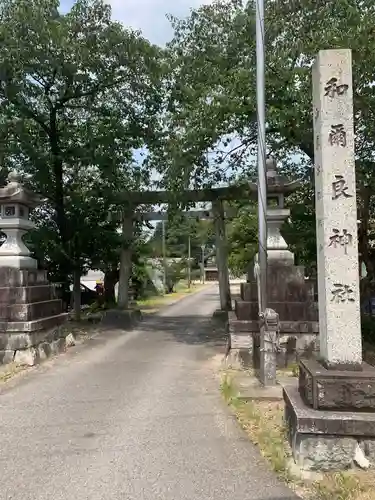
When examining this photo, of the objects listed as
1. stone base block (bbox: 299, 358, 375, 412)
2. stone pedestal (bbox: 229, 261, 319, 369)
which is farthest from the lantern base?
stone base block (bbox: 299, 358, 375, 412)

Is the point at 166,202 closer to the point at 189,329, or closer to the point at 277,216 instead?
the point at 189,329

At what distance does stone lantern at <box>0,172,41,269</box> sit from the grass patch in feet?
15.7

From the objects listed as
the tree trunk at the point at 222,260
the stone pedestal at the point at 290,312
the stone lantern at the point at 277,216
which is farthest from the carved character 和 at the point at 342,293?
the tree trunk at the point at 222,260

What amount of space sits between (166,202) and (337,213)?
996 centimetres

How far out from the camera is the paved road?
3.82 m

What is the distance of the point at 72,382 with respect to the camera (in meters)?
7.60

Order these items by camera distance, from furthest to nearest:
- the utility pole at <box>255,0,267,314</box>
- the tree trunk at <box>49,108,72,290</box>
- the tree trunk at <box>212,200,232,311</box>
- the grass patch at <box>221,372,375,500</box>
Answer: the tree trunk at <box>212,200,232,311</box> < the tree trunk at <box>49,108,72,290</box> < the utility pole at <box>255,0,267,314</box> < the grass patch at <box>221,372,375,500</box>

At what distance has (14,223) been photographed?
364 inches

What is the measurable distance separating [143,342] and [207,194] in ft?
16.5

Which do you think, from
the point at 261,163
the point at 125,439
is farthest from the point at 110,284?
the point at 125,439

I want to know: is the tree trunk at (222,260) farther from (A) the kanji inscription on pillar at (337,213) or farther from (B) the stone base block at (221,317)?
(A) the kanji inscription on pillar at (337,213)

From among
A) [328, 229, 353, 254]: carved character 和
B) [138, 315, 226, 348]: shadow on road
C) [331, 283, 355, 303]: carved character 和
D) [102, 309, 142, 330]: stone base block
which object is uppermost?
[328, 229, 353, 254]: carved character 和

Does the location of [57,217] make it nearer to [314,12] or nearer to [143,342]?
[143,342]

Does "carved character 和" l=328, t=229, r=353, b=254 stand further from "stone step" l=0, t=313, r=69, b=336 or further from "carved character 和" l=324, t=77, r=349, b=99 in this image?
"stone step" l=0, t=313, r=69, b=336
